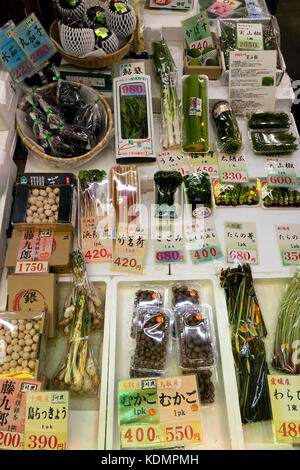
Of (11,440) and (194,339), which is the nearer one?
(11,440)

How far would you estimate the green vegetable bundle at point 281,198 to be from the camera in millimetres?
2439

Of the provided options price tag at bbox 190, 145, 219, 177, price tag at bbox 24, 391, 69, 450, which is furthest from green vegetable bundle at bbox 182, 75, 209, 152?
price tag at bbox 24, 391, 69, 450

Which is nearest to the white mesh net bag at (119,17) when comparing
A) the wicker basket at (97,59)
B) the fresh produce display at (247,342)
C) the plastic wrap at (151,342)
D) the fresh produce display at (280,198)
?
the wicker basket at (97,59)

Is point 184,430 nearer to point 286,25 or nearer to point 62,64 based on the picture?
point 62,64

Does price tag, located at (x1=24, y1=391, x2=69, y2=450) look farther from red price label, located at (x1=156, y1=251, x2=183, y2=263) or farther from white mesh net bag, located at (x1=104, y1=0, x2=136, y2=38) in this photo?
white mesh net bag, located at (x1=104, y1=0, x2=136, y2=38)

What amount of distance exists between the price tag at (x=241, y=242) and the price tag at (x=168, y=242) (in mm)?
298

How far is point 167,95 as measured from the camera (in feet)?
9.18

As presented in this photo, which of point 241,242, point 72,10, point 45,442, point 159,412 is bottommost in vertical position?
point 45,442

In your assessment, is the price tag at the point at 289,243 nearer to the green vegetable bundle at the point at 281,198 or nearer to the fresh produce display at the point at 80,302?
the green vegetable bundle at the point at 281,198

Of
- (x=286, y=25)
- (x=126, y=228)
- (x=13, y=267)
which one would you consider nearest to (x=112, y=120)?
(x=126, y=228)

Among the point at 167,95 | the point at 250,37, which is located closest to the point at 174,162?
the point at 167,95

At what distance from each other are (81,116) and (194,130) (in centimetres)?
82

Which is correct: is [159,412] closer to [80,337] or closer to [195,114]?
[80,337]

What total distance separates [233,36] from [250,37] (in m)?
0.25
